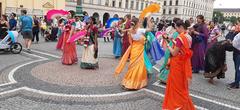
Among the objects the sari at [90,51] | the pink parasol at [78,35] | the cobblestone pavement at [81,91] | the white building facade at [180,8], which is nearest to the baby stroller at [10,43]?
the cobblestone pavement at [81,91]

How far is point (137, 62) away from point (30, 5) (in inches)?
1013

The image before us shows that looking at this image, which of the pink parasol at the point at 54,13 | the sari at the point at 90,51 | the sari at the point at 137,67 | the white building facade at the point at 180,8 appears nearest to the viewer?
the sari at the point at 137,67

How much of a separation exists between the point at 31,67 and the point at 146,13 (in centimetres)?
424

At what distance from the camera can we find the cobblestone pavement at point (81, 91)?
5.72 metres

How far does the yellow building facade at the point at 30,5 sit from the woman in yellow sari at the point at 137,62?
22.1m

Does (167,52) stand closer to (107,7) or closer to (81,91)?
(81,91)

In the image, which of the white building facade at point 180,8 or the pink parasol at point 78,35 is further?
the white building facade at point 180,8

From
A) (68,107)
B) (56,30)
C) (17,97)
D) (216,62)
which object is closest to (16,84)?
(17,97)

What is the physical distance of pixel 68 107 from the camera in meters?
5.51

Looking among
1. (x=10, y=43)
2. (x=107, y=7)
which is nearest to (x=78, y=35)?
(x=10, y=43)

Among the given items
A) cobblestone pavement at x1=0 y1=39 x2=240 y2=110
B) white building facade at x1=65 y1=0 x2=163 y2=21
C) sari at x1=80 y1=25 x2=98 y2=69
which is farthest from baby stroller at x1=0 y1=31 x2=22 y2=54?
white building facade at x1=65 y1=0 x2=163 y2=21

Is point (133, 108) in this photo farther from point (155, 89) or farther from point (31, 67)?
point (31, 67)

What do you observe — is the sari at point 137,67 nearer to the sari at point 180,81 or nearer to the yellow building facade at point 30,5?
the sari at point 180,81

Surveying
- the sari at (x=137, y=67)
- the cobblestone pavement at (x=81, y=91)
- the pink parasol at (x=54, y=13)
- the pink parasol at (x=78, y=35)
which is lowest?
the cobblestone pavement at (x=81, y=91)
